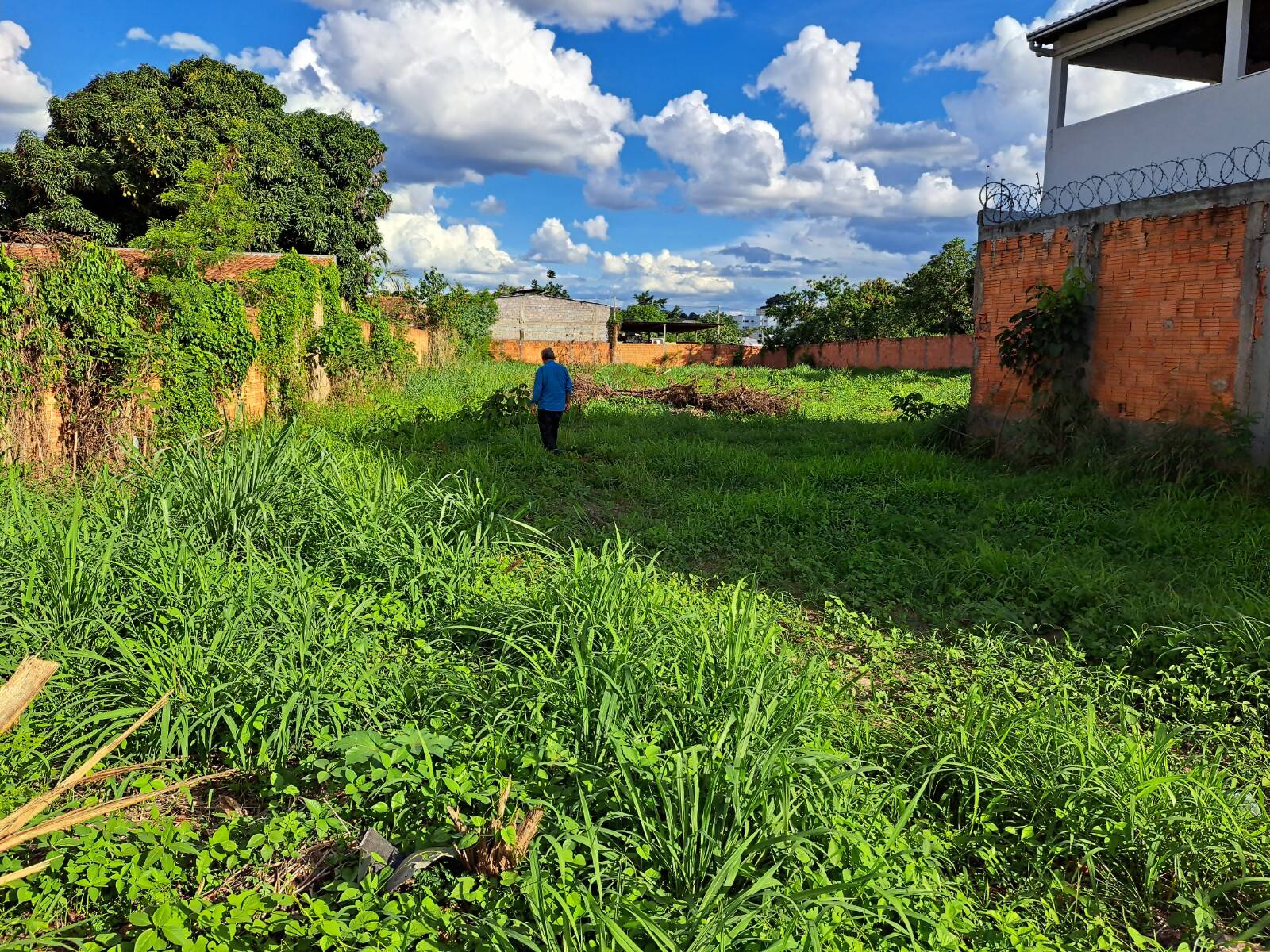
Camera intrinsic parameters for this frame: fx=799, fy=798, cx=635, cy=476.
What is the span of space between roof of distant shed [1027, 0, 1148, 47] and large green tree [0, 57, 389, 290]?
612 inches

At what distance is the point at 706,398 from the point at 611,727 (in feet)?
41.6

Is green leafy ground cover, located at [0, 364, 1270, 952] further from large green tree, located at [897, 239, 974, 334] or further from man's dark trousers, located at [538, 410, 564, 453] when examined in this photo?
large green tree, located at [897, 239, 974, 334]

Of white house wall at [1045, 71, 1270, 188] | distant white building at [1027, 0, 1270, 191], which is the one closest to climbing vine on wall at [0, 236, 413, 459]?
distant white building at [1027, 0, 1270, 191]

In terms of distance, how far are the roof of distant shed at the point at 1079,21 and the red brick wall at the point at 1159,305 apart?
2.45 meters

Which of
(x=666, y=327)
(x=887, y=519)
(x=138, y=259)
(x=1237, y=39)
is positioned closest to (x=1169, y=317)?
(x=1237, y=39)

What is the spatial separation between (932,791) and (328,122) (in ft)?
77.2

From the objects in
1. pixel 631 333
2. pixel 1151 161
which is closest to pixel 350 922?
pixel 1151 161

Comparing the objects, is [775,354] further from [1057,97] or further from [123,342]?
[123,342]

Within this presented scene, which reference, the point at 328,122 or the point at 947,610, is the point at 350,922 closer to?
the point at 947,610

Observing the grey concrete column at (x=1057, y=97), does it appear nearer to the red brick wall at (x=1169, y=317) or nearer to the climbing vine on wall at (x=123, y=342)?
the red brick wall at (x=1169, y=317)

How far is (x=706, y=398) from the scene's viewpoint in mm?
Result: 15016

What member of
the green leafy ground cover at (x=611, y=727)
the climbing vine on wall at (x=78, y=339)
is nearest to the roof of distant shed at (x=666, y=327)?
the climbing vine on wall at (x=78, y=339)

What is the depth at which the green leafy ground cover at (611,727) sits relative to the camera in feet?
7.15

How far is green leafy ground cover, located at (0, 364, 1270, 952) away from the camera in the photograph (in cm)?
218
